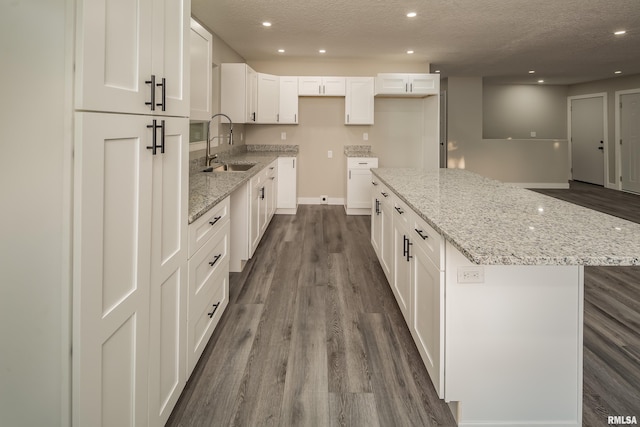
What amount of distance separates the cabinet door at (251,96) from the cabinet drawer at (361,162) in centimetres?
157

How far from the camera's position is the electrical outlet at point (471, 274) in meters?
1.66

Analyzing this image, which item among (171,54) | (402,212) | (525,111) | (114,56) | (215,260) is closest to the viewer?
(114,56)

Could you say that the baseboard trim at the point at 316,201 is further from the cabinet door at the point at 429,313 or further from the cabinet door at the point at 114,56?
the cabinet door at the point at 114,56

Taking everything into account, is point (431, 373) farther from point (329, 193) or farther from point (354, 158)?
point (329, 193)

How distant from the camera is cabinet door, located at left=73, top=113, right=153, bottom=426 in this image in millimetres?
1005

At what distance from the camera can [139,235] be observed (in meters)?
1.32

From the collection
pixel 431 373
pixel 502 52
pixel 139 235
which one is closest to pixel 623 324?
pixel 431 373

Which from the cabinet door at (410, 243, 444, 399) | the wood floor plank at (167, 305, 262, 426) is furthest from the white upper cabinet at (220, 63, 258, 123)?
the cabinet door at (410, 243, 444, 399)

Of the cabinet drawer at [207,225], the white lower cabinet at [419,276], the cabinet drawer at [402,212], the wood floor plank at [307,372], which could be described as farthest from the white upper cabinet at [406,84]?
the cabinet drawer at [207,225]

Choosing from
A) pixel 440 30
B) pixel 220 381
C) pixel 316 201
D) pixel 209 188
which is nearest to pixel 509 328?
pixel 220 381

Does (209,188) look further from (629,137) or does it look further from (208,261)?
(629,137)

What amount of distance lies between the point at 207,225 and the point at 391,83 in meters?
4.97

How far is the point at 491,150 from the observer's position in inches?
359

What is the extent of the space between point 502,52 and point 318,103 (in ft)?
9.69
